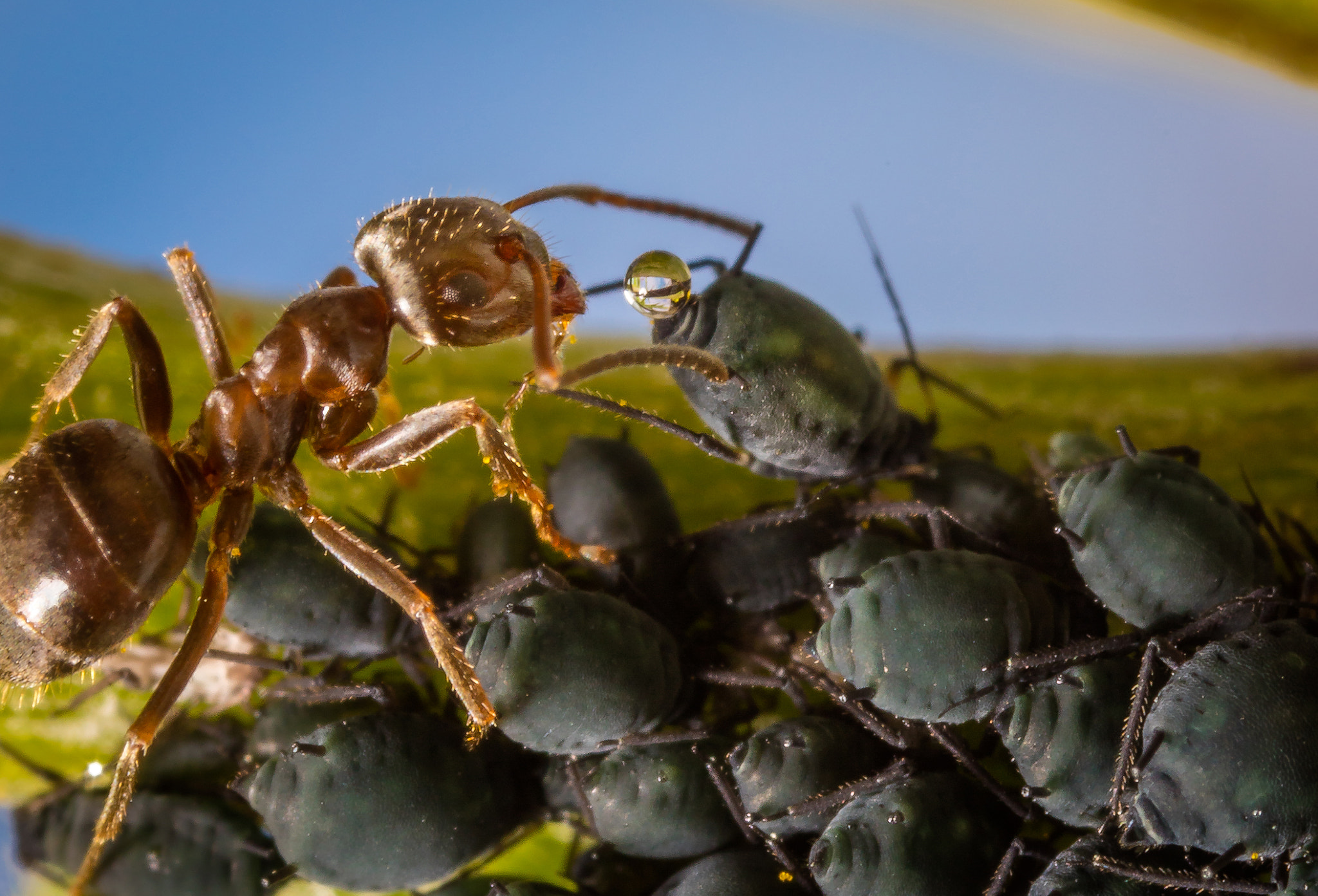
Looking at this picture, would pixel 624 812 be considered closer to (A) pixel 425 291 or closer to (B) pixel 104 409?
(A) pixel 425 291

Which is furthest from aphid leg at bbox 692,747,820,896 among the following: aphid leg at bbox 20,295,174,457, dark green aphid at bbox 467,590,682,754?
aphid leg at bbox 20,295,174,457

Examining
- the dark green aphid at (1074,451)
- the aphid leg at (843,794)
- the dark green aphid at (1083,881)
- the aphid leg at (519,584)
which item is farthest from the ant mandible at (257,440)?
the dark green aphid at (1083,881)

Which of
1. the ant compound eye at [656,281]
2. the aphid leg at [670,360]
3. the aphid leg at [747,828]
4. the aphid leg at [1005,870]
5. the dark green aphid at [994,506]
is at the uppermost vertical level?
the ant compound eye at [656,281]

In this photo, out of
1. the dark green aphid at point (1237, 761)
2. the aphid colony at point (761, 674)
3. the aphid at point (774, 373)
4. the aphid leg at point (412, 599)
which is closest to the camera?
the dark green aphid at point (1237, 761)

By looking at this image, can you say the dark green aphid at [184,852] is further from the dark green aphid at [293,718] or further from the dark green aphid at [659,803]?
the dark green aphid at [659,803]

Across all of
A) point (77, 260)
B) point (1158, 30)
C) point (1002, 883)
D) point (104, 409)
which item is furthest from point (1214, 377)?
point (77, 260)

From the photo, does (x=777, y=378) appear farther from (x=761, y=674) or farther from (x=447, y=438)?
(x=447, y=438)

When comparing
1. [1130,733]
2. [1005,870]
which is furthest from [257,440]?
[1130,733]
